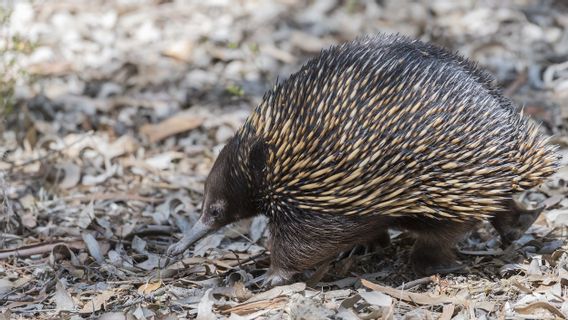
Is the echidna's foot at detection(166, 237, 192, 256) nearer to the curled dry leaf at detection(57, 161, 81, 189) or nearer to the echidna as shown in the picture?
the echidna

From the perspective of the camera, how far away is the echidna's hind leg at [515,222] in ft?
17.5

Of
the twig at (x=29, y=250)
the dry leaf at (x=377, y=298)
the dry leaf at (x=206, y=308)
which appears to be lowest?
the twig at (x=29, y=250)

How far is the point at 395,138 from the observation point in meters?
4.47

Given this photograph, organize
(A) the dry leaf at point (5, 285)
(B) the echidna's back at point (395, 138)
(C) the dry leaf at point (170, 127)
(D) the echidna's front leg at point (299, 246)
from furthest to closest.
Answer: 1. (C) the dry leaf at point (170, 127)
2. (A) the dry leaf at point (5, 285)
3. (D) the echidna's front leg at point (299, 246)
4. (B) the echidna's back at point (395, 138)

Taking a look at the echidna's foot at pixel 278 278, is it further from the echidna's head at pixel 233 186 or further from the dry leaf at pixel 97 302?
the dry leaf at pixel 97 302

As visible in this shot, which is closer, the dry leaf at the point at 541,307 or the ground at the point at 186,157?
the dry leaf at the point at 541,307

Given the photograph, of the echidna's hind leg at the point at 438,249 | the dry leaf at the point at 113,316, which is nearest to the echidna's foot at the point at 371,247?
A: the echidna's hind leg at the point at 438,249

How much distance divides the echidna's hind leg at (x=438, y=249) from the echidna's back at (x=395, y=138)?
0.65ft

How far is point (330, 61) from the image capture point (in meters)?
4.73

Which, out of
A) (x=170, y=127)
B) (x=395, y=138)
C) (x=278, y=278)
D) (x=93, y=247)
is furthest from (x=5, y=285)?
(x=170, y=127)

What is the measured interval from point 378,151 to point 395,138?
4.4 inches

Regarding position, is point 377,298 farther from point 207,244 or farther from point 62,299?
point 62,299

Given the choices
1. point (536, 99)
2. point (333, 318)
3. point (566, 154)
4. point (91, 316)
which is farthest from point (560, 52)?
point (91, 316)

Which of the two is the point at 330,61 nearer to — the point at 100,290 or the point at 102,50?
the point at 100,290
